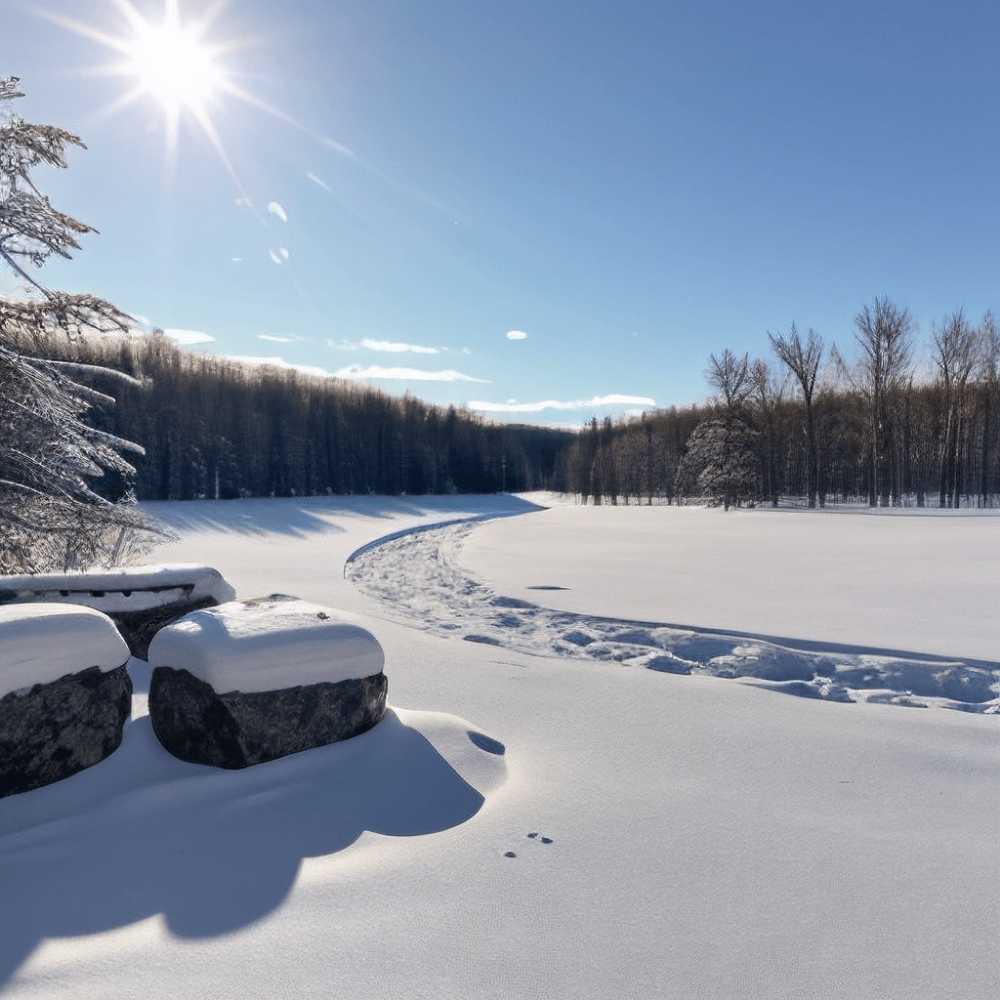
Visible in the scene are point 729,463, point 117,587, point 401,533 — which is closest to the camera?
point 117,587

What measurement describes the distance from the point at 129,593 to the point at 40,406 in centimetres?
236

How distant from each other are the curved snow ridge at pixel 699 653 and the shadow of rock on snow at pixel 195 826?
8.57 ft

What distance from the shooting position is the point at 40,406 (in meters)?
6.17

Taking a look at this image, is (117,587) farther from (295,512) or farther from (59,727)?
(295,512)

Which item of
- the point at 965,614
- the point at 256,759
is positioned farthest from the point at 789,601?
the point at 256,759

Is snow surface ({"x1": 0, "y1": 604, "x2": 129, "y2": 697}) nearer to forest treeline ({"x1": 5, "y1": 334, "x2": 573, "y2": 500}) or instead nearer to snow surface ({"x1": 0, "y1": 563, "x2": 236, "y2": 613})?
snow surface ({"x1": 0, "y1": 563, "x2": 236, "y2": 613})

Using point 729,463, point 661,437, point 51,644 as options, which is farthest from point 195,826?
point 661,437

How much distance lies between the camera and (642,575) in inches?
409

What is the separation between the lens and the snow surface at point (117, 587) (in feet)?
16.7

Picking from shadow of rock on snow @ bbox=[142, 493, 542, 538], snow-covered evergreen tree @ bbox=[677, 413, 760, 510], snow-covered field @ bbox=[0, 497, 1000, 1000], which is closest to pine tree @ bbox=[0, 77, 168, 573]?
snow-covered field @ bbox=[0, 497, 1000, 1000]

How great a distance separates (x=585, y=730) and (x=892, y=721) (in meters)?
1.96

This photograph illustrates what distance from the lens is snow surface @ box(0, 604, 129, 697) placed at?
9.75 ft

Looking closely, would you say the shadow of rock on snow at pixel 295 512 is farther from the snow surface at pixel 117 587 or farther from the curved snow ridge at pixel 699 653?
the snow surface at pixel 117 587

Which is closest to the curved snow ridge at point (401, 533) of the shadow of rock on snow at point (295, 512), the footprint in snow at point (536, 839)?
the shadow of rock on snow at point (295, 512)
